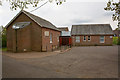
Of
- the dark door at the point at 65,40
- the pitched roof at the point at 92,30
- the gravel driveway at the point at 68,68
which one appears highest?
the pitched roof at the point at 92,30

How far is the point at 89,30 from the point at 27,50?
20588mm

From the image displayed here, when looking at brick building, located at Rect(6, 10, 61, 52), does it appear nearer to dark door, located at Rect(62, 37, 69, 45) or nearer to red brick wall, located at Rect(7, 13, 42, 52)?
red brick wall, located at Rect(7, 13, 42, 52)

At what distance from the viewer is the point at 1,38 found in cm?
2289

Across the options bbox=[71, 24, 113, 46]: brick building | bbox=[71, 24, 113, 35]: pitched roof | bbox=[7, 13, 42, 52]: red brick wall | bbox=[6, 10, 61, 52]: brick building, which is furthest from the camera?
bbox=[71, 24, 113, 35]: pitched roof

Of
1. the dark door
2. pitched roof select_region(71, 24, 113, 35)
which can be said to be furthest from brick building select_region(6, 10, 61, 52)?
pitched roof select_region(71, 24, 113, 35)

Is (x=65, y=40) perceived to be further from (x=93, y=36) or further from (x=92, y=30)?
(x=92, y=30)

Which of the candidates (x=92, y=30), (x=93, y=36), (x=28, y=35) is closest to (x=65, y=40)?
(x=93, y=36)

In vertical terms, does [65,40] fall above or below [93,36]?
below

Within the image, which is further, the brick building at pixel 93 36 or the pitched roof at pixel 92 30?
the pitched roof at pixel 92 30

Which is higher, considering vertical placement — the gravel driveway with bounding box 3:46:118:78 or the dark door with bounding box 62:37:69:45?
the dark door with bounding box 62:37:69:45

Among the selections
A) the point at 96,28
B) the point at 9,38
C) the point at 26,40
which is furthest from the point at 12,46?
the point at 96,28

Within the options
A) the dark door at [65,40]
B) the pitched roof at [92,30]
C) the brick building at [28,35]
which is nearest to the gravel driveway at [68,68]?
the brick building at [28,35]

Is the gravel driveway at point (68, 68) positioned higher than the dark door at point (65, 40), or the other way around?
the dark door at point (65, 40)

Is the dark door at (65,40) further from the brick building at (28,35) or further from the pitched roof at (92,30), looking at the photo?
the brick building at (28,35)
